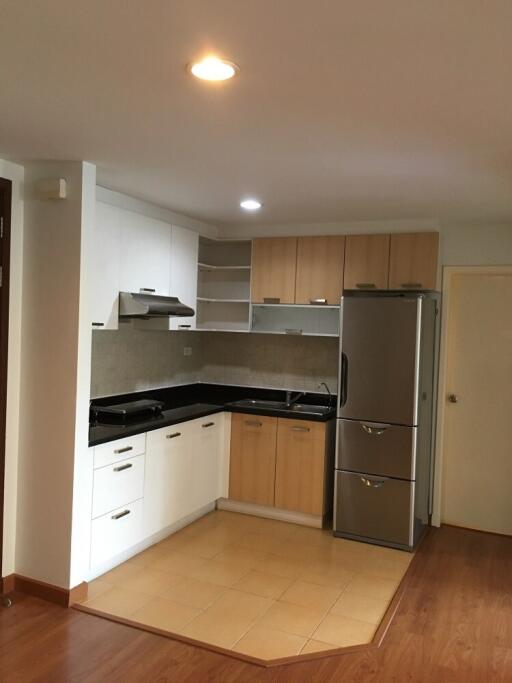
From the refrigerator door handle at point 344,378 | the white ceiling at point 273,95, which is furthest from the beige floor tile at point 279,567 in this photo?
the white ceiling at point 273,95

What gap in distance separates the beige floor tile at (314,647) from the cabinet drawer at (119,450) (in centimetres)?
148

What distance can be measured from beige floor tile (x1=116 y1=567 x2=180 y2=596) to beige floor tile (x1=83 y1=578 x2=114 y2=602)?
0.20 ft

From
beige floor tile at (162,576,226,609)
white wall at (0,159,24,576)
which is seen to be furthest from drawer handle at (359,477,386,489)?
white wall at (0,159,24,576)

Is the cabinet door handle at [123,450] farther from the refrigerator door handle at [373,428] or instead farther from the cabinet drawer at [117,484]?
the refrigerator door handle at [373,428]

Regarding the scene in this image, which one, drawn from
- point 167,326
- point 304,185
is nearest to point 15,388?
point 167,326

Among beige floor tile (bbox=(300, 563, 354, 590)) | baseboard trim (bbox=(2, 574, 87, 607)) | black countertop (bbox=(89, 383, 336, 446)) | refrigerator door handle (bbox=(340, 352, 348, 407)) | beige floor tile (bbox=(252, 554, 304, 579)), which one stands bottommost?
beige floor tile (bbox=(300, 563, 354, 590))

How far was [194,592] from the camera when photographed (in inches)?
131

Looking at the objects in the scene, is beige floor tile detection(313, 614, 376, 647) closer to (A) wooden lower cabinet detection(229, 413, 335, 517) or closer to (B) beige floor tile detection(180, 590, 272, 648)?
(B) beige floor tile detection(180, 590, 272, 648)

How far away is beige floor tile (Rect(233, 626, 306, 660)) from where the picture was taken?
8.99 ft

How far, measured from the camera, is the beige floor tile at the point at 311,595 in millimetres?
3273

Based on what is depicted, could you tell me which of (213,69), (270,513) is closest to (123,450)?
(270,513)

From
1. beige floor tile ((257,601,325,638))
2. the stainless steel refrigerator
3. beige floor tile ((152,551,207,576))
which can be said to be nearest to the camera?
beige floor tile ((257,601,325,638))

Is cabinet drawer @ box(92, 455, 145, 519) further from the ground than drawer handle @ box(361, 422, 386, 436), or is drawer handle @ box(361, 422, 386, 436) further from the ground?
drawer handle @ box(361, 422, 386, 436)

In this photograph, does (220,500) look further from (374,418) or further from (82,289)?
(82,289)
